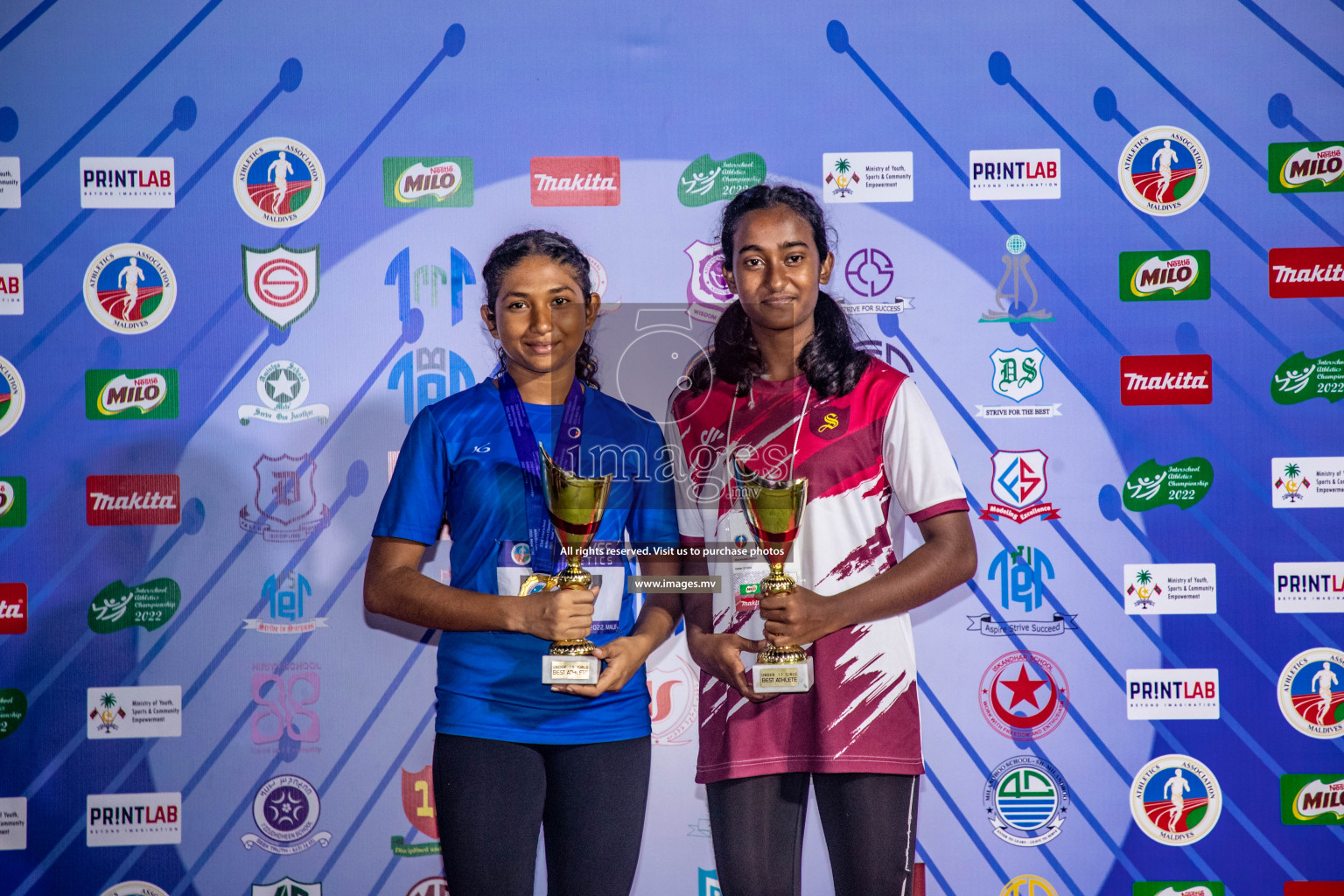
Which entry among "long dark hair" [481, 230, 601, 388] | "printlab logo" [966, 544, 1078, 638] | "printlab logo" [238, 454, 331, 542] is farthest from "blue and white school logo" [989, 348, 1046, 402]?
"printlab logo" [238, 454, 331, 542]

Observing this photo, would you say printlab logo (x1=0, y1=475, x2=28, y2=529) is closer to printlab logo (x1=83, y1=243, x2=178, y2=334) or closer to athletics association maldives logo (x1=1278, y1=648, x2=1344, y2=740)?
printlab logo (x1=83, y1=243, x2=178, y2=334)

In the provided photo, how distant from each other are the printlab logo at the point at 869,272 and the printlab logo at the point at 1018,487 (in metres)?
0.55

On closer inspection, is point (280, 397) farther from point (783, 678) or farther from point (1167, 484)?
point (1167, 484)

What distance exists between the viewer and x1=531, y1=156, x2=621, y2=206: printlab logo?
107 inches

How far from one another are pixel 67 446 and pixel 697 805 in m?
1.93

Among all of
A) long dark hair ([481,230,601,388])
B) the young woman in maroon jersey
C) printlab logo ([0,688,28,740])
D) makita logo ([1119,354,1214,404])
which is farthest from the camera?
makita logo ([1119,354,1214,404])

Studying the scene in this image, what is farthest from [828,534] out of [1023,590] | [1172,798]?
[1172,798]

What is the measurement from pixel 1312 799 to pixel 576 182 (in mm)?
2598

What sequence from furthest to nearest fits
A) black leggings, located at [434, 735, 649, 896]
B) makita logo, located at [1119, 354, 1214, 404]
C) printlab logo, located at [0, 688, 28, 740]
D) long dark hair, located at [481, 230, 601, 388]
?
→ makita logo, located at [1119, 354, 1214, 404] → printlab logo, located at [0, 688, 28, 740] → long dark hair, located at [481, 230, 601, 388] → black leggings, located at [434, 735, 649, 896]

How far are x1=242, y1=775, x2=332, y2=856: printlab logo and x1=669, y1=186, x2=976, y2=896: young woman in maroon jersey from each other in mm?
1094

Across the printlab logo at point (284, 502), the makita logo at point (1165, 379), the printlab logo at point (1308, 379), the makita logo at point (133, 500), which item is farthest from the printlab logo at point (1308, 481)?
the makita logo at point (133, 500)

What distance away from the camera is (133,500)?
8.84 feet

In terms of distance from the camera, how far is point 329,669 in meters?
2.70

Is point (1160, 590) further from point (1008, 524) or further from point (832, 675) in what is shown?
point (832, 675)
